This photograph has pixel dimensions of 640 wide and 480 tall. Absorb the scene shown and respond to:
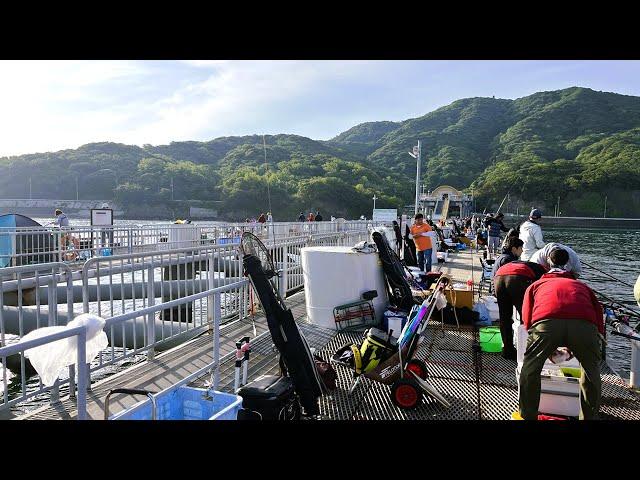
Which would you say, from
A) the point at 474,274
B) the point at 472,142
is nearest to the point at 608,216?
the point at 472,142

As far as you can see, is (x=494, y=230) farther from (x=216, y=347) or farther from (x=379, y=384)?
(x=216, y=347)

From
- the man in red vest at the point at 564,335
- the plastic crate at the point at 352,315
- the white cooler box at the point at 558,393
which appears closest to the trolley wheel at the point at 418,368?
the white cooler box at the point at 558,393

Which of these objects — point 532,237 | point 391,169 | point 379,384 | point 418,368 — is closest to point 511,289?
point 418,368

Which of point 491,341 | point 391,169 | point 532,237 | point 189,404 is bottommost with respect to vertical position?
point 491,341

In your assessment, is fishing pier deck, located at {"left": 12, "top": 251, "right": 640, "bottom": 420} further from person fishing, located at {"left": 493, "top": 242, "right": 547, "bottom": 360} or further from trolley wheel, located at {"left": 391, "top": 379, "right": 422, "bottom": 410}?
person fishing, located at {"left": 493, "top": 242, "right": 547, "bottom": 360}

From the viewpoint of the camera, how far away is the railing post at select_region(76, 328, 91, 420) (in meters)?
2.64

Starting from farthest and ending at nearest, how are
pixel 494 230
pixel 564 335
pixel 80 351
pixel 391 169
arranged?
1. pixel 391 169
2. pixel 494 230
3. pixel 564 335
4. pixel 80 351

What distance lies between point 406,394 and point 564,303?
5.31 feet

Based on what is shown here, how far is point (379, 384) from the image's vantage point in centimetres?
466

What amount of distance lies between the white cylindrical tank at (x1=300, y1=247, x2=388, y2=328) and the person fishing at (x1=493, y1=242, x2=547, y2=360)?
79.8 inches

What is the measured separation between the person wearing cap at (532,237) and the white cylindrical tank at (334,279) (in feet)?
9.05

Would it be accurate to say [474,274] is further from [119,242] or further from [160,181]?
[160,181]

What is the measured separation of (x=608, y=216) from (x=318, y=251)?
136m
